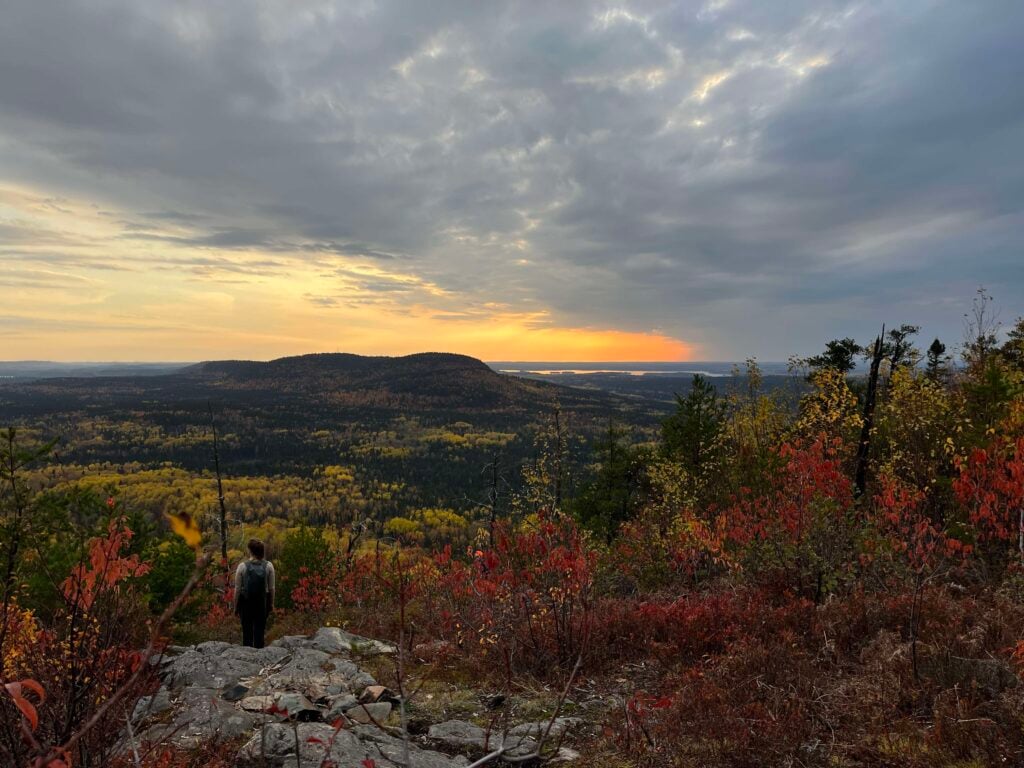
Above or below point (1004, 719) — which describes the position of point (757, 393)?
above

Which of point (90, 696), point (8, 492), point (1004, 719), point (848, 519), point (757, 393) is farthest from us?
point (757, 393)

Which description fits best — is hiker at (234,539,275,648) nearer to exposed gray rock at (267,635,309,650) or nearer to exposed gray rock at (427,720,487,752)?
exposed gray rock at (267,635,309,650)

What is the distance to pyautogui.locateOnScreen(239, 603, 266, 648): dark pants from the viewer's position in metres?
11.3

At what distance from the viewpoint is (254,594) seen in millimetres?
11219

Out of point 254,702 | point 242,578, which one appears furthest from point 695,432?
point 254,702


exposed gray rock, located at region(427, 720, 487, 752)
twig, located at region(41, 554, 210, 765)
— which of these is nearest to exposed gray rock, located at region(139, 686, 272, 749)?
exposed gray rock, located at region(427, 720, 487, 752)

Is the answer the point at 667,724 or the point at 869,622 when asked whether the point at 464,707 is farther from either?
the point at 869,622

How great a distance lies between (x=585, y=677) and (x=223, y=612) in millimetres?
19353

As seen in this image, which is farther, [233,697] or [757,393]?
[757,393]

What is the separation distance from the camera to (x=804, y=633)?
960cm

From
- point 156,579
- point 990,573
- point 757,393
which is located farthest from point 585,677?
point 757,393

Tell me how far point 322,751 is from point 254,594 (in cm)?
583

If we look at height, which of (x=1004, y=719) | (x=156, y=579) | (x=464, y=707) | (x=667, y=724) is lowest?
(x=156, y=579)

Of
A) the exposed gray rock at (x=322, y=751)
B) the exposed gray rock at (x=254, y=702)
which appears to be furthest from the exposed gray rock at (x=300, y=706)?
the exposed gray rock at (x=322, y=751)
